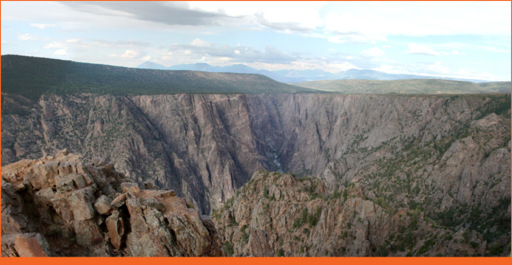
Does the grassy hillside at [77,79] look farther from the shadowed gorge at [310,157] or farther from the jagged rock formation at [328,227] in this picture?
the jagged rock formation at [328,227]

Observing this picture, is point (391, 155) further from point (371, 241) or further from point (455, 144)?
point (371, 241)

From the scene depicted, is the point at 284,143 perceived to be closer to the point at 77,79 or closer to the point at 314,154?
the point at 314,154

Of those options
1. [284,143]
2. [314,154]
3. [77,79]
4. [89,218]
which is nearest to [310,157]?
[314,154]

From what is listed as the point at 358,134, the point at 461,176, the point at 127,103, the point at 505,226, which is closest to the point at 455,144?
the point at 461,176

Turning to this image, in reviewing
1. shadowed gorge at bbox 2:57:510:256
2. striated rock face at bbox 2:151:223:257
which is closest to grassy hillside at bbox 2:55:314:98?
shadowed gorge at bbox 2:57:510:256

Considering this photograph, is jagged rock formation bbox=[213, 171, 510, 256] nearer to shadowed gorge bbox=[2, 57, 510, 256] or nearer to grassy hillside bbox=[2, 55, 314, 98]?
shadowed gorge bbox=[2, 57, 510, 256]

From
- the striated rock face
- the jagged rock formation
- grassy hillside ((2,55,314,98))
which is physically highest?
grassy hillside ((2,55,314,98))
